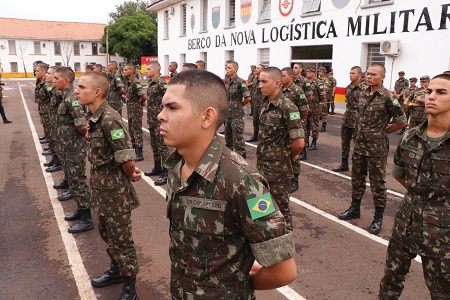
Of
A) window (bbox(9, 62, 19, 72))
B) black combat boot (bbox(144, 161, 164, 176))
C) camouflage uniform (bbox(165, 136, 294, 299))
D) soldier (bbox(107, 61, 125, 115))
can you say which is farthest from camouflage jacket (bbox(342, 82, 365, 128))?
window (bbox(9, 62, 19, 72))

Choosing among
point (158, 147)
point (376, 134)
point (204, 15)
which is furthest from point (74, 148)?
point (204, 15)

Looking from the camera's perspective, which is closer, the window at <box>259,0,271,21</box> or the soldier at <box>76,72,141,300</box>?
the soldier at <box>76,72,141,300</box>

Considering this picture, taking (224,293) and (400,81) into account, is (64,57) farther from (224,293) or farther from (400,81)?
(224,293)

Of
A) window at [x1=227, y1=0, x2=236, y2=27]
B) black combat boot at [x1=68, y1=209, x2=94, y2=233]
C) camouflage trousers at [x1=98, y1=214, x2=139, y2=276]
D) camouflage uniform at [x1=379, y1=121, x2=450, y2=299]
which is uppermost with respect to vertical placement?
window at [x1=227, y1=0, x2=236, y2=27]

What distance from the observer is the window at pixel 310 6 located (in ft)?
51.9

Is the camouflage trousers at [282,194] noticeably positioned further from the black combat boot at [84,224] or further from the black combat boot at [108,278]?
the black combat boot at [84,224]

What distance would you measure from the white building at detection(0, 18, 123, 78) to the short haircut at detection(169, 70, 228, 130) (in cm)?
5772

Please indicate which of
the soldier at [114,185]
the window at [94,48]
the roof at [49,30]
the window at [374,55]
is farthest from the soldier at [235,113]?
the window at [94,48]

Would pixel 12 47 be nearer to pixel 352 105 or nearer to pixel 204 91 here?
pixel 352 105

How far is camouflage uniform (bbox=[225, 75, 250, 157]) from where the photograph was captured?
848 cm

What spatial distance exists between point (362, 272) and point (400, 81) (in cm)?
1058

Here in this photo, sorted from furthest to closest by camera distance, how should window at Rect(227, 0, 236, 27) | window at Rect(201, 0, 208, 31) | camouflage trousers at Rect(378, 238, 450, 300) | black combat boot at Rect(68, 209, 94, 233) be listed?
window at Rect(201, 0, 208, 31), window at Rect(227, 0, 236, 27), black combat boot at Rect(68, 209, 94, 233), camouflage trousers at Rect(378, 238, 450, 300)

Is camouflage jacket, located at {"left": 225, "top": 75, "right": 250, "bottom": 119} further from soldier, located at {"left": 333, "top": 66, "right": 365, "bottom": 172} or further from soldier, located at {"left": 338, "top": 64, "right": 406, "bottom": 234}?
soldier, located at {"left": 338, "top": 64, "right": 406, "bottom": 234}

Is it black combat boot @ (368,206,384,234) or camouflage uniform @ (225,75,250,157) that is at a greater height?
camouflage uniform @ (225,75,250,157)
